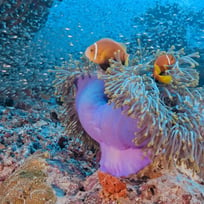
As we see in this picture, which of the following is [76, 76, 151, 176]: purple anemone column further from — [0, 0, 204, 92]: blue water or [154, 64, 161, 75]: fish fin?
[0, 0, 204, 92]: blue water

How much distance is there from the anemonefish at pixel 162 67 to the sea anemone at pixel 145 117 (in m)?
0.03

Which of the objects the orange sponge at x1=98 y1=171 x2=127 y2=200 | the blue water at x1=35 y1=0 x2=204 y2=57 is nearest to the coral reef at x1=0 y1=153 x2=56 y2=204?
the orange sponge at x1=98 y1=171 x2=127 y2=200

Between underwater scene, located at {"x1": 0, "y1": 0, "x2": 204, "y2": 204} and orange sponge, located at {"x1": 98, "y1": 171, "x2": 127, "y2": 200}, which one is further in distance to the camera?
orange sponge, located at {"x1": 98, "y1": 171, "x2": 127, "y2": 200}

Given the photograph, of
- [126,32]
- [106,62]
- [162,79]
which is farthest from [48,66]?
[126,32]

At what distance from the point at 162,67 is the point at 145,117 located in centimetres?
32

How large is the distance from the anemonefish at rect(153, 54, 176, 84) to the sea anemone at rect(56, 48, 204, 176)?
31 millimetres

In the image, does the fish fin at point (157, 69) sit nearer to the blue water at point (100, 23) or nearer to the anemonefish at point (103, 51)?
the anemonefish at point (103, 51)

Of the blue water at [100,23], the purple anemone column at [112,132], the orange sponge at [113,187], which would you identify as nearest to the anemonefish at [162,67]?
the purple anemone column at [112,132]

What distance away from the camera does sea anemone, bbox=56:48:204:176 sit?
53.1 inches

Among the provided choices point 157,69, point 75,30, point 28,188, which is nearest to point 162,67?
point 157,69

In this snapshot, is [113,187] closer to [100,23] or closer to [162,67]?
[162,67]

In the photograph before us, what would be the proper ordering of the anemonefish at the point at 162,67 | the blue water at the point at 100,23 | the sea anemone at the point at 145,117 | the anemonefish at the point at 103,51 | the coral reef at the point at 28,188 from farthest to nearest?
the blue water at the point at 100,23 → the anemonefish at the point at 103,51 → the coral reef at the point at 28,188 → the anemonefish at the point at 162,67 → the sea anemone at the point at 145,117

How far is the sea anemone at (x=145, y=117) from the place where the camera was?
4.42ft

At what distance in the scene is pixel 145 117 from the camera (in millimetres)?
1348
